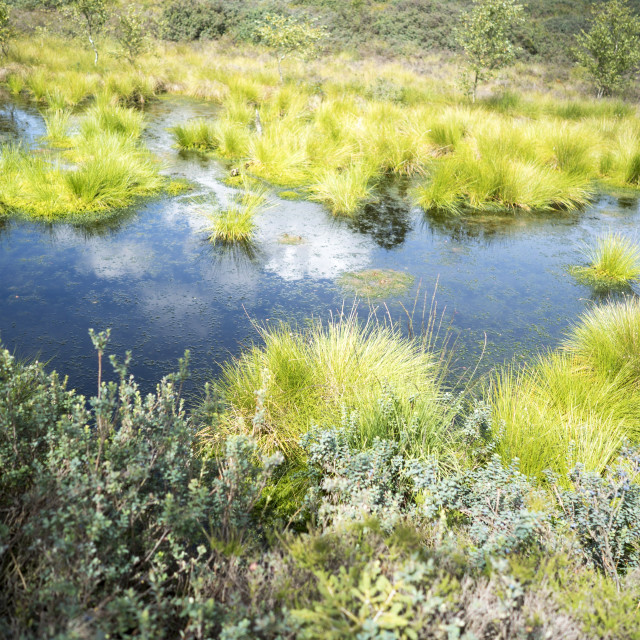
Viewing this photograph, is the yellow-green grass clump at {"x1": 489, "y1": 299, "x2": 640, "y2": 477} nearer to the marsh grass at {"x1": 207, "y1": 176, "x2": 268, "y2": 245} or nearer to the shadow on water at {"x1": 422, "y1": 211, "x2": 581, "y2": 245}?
the shadow on water at {"x1": 422, "y1": 211, "x2": 581, "y2": 245}

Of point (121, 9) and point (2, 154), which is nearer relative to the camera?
point (2, 154)

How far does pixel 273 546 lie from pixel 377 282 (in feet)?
10.2

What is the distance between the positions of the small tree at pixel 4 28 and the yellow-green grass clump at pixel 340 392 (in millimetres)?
12769

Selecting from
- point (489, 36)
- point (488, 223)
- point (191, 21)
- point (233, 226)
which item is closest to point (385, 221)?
point (488, 223)

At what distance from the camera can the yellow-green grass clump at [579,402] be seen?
249cm

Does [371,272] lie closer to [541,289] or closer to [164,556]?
[541,289]

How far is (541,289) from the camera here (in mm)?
4766

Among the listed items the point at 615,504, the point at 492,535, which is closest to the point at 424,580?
the point at 492,535

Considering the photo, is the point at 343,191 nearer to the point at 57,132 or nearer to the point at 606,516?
the point at 57,132

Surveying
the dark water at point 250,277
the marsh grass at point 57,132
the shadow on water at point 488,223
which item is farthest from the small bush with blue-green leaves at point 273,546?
the marsh grass at point 57,132

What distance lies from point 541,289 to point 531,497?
10.3ft

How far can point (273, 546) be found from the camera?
182 cm

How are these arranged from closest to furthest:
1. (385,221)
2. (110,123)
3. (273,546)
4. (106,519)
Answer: (106,519)
(273,546)
(385,221)
(110,123)

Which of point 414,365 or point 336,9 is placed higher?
point 336,9
